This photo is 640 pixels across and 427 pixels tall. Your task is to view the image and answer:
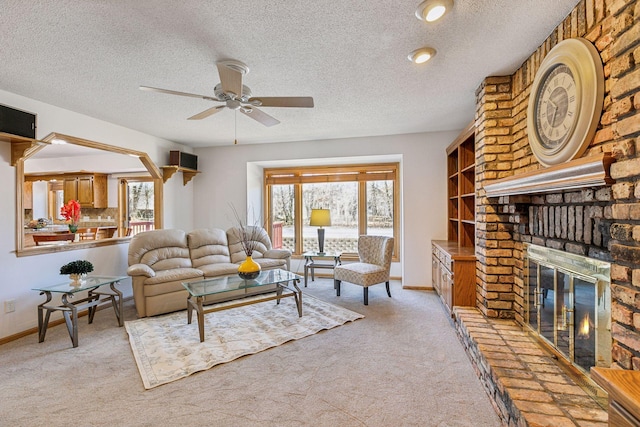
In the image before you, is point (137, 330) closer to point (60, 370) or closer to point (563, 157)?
point (60, 370)

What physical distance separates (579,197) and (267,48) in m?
2.27


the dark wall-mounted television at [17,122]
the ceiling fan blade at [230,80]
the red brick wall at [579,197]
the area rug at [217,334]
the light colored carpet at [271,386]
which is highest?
the ceiling fan blade at [230,80]

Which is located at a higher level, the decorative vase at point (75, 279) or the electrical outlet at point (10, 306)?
the decorative vase at point (75, 279)

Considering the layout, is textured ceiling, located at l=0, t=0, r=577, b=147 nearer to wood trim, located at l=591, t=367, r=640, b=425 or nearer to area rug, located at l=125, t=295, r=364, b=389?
wood trim, located at l=591, t=367, r=640, b=425

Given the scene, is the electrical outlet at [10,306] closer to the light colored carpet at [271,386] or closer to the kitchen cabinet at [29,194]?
the light colored carpet at [271,386]

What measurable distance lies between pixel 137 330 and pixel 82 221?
549 cm

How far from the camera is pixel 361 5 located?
1.80 m

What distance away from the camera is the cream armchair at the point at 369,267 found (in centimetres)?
415

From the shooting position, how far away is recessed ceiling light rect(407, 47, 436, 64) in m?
2.29

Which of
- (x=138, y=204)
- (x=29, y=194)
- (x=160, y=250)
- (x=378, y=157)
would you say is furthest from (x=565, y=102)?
(x=29, y=194)

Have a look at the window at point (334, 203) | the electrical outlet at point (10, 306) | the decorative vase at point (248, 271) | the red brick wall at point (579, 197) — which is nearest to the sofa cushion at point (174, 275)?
the decorative vase at point (248, 271)

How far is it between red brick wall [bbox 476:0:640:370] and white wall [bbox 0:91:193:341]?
181 inches

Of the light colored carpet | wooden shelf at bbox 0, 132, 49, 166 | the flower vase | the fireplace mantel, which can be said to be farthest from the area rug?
the fireplace mantel

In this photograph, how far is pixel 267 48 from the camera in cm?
226
